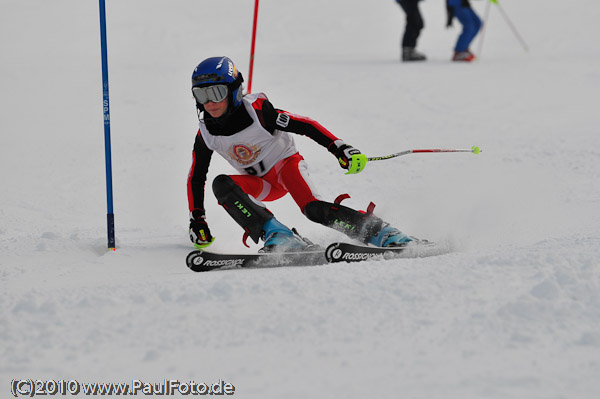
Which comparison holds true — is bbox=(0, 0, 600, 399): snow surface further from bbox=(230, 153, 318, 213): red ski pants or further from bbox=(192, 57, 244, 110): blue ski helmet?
bbox=(192, 57, 244, 110): blue ski helmet

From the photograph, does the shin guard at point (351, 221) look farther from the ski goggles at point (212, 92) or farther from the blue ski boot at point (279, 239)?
the ski goggles at point (212, 92)

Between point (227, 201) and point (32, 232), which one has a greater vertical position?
point (227, 201)

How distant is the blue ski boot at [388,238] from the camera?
13.7 ft

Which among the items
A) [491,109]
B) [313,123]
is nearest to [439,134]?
[491,109]

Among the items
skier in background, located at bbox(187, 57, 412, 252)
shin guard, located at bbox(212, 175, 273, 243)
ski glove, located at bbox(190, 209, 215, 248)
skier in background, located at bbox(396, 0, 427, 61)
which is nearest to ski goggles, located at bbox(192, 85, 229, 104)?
skier in background, located at bbox(187, 57, 412, 252)

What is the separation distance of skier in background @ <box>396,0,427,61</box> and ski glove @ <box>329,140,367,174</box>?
28.3 feet

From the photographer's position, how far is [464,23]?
Answer: 12.5m

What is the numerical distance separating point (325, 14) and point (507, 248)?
14.5m

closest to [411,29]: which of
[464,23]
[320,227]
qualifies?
[464,23]

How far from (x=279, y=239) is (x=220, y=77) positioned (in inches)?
42.8

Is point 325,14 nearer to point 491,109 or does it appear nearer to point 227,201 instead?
point 491,109

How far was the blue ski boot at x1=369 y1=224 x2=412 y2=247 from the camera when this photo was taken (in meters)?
4.18

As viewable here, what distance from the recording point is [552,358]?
2555 mm

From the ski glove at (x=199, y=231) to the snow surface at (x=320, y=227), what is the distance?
0.54ft
